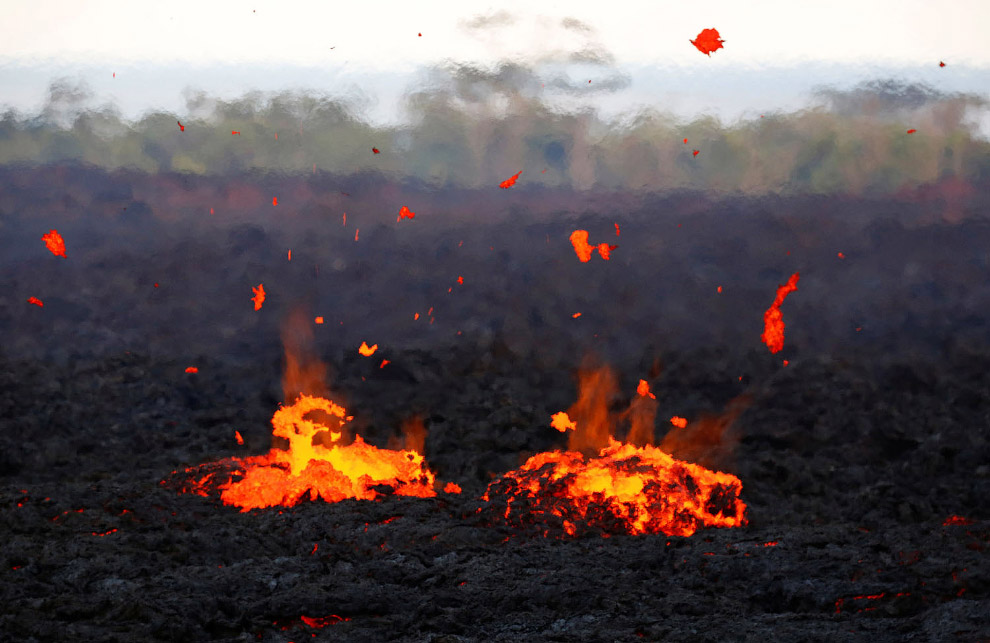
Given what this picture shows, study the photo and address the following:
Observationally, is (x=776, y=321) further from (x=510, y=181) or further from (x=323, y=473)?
(x=323, y=473)

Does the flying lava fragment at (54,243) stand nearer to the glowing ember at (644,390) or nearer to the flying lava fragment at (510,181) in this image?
the flying lava fragment at (510,181)

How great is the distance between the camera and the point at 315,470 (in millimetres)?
7398

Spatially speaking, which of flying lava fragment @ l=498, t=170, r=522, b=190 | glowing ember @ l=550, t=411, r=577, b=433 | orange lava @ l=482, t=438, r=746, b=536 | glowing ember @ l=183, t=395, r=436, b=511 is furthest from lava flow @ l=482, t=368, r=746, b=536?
flying lava fragment @ l=498, t=170, r=522, b=190

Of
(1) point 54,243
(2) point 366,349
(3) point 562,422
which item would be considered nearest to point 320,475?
(3) point 562,422

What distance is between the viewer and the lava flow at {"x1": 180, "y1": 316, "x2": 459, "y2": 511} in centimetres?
712

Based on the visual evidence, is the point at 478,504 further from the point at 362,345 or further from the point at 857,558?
the point at 362,345

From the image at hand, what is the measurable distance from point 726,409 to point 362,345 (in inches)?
210

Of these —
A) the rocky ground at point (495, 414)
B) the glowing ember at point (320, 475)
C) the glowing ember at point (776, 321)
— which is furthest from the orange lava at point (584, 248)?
the glowing ember at point (320, 475)

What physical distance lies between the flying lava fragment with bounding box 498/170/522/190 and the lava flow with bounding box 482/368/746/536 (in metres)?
9.26

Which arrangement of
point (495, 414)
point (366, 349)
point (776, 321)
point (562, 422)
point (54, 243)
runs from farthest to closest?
point (54, 243)
point (776, 321)
point (366, 349)
point (562, 422)
point (495, 414)

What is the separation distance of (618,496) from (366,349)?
7.01 metres

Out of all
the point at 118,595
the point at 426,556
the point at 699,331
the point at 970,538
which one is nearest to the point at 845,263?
the point at 699,331

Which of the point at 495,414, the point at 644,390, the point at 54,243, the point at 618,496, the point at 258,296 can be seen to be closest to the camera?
the point at 618,496

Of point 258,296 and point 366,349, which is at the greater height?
point 258,296
